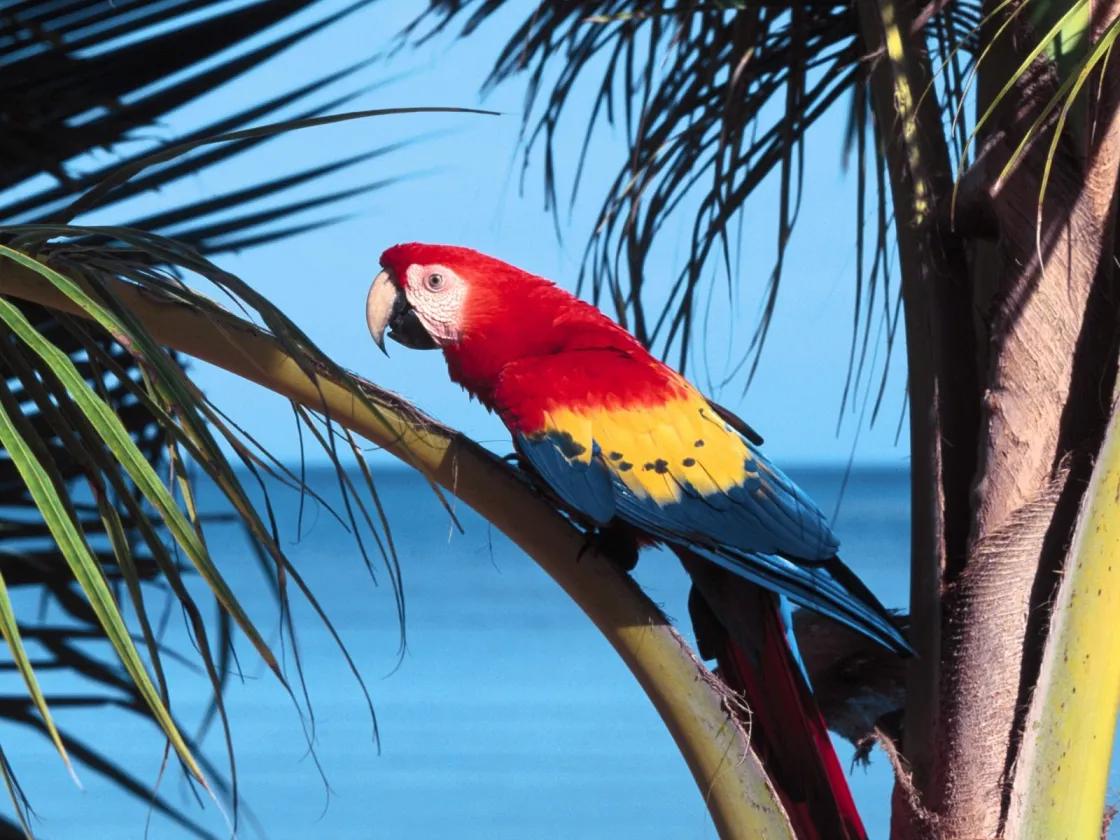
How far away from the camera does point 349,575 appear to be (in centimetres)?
639

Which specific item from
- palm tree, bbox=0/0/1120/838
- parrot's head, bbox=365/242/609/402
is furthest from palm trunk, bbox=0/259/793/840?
parrot's head, bbox=365/242/609/402

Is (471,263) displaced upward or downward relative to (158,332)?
upward

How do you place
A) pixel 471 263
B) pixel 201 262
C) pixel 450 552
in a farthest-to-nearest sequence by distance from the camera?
1. pixel 450 552
2. pixel 471 263
3. pixel 201 262

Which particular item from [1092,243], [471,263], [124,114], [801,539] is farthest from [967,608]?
[124,114]

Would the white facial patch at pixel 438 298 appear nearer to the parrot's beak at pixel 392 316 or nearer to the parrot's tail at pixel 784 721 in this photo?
the parrot's beak at pixel 392 316

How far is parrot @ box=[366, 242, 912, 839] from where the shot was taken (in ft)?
2.11

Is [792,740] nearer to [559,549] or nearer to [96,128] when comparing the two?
[559,549]

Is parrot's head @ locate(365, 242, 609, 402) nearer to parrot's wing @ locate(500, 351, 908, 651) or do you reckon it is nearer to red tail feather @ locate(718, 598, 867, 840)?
parrot's wing @ locate(500, 351, 908, 651)

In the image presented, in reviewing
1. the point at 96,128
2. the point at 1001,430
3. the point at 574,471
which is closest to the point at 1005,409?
the point at 1001,430

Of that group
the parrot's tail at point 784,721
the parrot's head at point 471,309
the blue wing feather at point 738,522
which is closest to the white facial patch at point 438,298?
the parrot's head at point 471,309

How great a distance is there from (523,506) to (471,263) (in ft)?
1.03

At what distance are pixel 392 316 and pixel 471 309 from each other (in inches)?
3.6

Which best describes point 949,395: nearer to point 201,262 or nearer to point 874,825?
point 201,262

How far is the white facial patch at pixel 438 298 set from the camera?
0.82 metres
